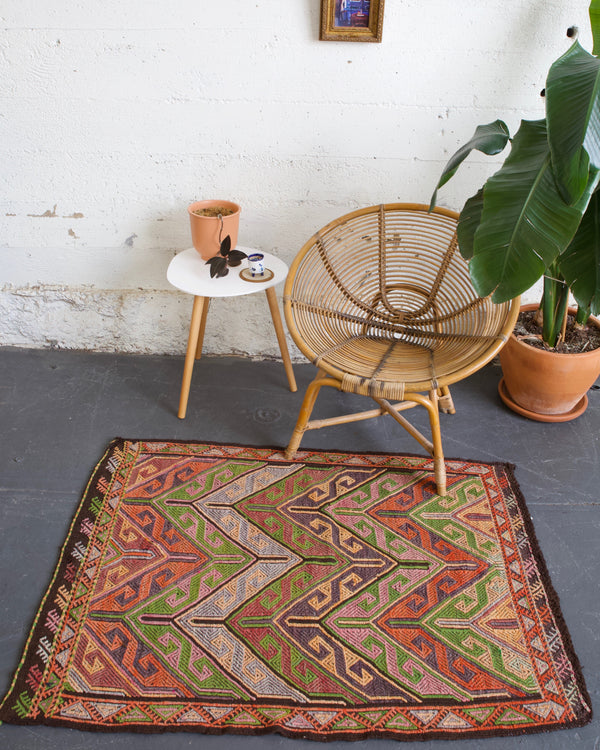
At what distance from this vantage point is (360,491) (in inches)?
78.3

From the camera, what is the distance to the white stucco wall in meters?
1.99

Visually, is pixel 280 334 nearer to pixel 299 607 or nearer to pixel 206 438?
pixel 206 438

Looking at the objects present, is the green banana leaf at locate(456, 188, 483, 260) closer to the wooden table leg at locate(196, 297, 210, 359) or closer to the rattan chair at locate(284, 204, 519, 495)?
the rattan chair at locate(284, 204, 519, 495)

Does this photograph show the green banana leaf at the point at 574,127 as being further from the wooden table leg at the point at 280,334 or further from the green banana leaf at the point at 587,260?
the wooden table leg at the point at 280,334

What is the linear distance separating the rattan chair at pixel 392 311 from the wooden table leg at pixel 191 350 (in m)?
0.35

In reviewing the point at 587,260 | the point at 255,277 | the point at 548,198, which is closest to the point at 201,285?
the point at 255,277

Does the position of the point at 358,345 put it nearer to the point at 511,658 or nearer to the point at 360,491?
the point at 360,491

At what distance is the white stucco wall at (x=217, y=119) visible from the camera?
1993 mm

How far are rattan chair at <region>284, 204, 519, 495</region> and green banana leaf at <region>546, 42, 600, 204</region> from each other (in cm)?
52

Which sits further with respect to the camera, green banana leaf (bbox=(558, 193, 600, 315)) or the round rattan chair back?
the round rattan chair back

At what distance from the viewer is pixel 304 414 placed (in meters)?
1.96

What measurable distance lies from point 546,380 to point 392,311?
620 millimetres

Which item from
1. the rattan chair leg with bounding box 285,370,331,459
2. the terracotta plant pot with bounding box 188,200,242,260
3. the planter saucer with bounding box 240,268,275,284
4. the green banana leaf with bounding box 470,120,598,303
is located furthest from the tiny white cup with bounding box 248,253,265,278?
the green banana leaf with bounding box 470,120,598,303

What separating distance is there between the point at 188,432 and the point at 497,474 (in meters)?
1.13
